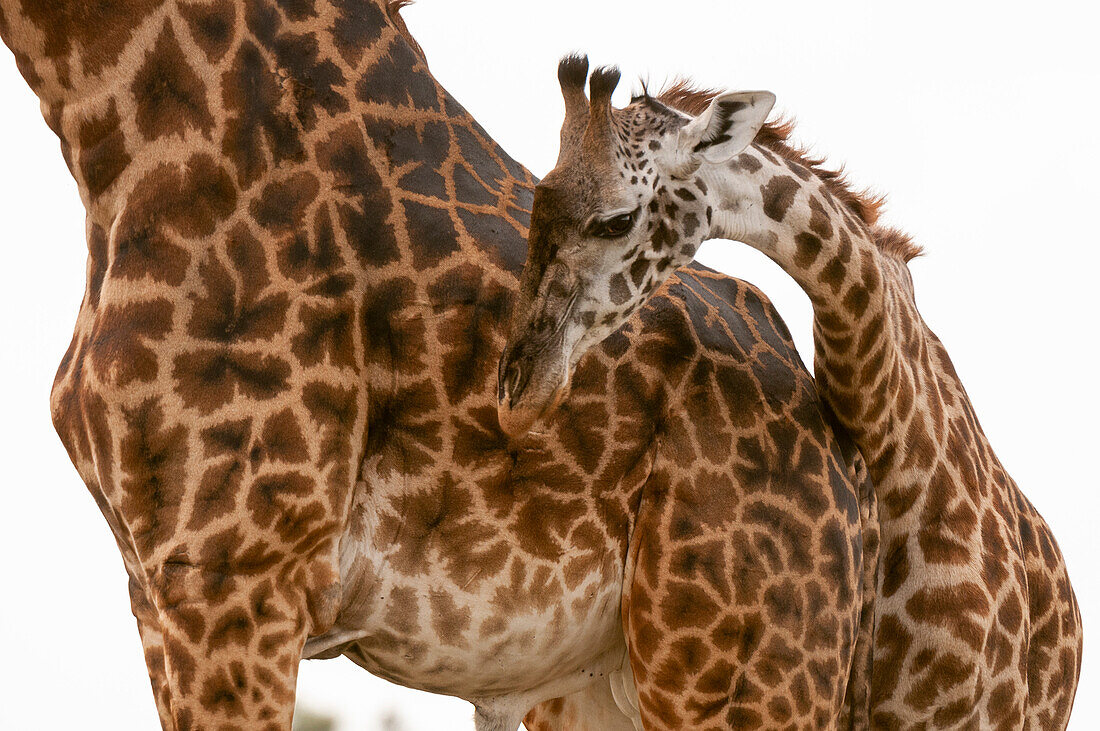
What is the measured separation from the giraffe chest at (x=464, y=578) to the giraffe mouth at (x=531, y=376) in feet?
0.83

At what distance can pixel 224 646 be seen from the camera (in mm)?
1982

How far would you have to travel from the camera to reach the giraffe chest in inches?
86.5

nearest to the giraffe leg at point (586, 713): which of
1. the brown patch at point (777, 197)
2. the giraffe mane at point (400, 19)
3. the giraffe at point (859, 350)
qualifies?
the giraffe at point (859, 350)

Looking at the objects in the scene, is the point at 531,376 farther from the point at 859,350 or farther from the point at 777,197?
the point at 859,350

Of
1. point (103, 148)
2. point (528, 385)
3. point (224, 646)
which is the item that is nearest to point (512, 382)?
point (528, 385)

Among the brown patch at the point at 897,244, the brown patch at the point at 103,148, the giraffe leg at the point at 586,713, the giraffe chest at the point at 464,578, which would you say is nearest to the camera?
the brown patch at the point at 103,148

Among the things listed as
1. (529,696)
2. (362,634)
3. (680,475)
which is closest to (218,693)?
(362,634)

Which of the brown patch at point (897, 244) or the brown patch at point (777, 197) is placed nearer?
the brown patch at point (777, 197)

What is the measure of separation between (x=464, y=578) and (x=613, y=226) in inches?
28.6

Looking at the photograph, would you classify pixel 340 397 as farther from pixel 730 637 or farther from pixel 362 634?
pixel 730 637

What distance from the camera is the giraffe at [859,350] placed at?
6.95 ft

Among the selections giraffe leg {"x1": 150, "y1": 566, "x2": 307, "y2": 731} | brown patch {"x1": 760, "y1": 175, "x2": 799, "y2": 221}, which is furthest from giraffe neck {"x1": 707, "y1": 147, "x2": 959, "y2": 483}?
giraffe leg {"x1": 150, "y1": 566, "x2": 307, "y2": 731}

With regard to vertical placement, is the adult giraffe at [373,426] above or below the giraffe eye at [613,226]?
below

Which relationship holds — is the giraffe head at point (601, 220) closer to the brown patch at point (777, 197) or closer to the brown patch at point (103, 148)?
the brown patch at point (777, 197)
